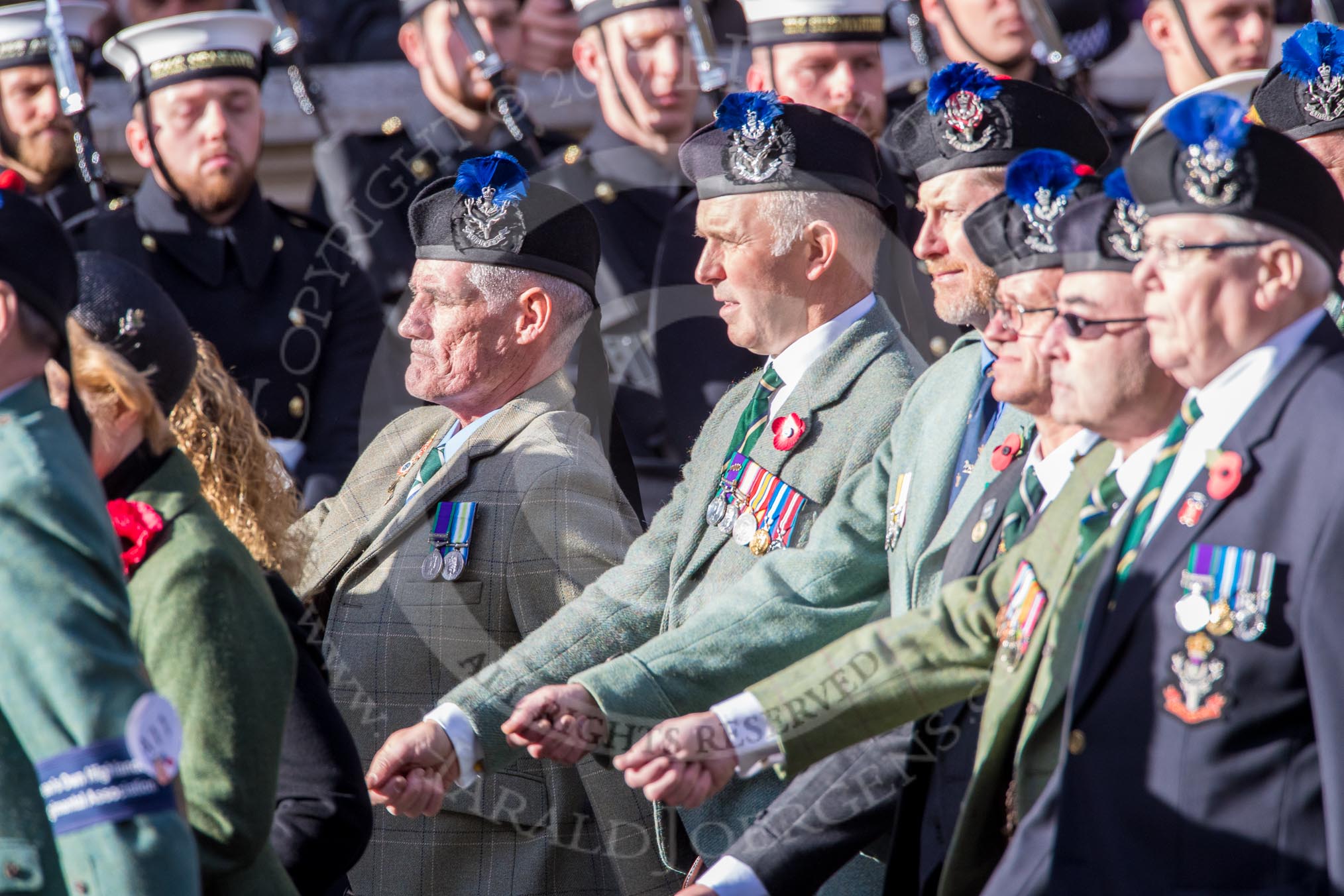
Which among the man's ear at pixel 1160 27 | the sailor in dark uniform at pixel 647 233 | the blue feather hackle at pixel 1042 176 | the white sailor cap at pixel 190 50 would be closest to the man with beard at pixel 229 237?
the white sailor cap at pixel 190 50

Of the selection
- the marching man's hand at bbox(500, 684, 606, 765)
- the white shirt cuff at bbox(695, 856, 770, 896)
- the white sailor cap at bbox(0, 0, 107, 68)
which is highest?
the white sailor cap at bbox(0, 0, 107, 68)

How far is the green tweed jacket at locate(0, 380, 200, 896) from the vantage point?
98.6 inches

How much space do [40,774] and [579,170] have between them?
4078mm

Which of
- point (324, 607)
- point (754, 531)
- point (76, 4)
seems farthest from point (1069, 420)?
point (76, 4)

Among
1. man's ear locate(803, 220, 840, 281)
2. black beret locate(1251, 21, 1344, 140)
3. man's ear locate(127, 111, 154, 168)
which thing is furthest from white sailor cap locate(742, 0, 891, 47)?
black beret locate(1251, 21, 1344, 140)

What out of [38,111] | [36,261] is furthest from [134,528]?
[38,111]

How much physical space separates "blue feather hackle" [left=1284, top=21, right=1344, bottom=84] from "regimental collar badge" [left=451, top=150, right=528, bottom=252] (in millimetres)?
1598

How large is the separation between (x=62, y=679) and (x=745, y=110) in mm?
Answer: 2203

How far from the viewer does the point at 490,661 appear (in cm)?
418

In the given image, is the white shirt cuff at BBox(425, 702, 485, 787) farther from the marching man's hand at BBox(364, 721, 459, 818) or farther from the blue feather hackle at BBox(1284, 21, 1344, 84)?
the blue feather hackle at BBox(1284, 21, 1344, 84)

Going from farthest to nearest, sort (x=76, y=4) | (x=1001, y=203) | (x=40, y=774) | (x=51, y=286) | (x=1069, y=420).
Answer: (x=76, y=4) < (x=1001, y=203) < (x=1069, y=420) < (x=51, y=286) < (x=40, y=774)

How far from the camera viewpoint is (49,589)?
8.30 ft

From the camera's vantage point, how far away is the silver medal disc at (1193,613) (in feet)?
8.86

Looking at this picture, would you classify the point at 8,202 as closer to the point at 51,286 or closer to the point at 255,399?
the point at 51,286
